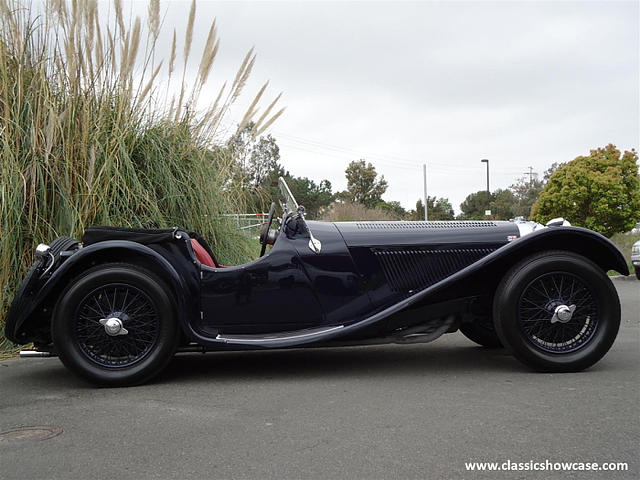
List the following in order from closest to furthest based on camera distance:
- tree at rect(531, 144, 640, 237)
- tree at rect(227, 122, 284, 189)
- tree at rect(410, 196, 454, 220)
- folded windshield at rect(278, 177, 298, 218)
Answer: folded windshield at rect(278, 177, 298, 218) → tree at rect(227, 122, 284, 189) → tree at rect(531, 144, 640, 237) → tree at rect(410, 196, 454, 220)

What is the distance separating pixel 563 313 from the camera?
3.76 meters

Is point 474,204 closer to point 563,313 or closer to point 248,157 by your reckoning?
point 248,157

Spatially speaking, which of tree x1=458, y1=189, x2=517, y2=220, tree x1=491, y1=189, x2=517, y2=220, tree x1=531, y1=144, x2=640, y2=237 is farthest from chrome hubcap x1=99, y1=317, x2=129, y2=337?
tree x1=458, y1=189, x2=517, y2=220

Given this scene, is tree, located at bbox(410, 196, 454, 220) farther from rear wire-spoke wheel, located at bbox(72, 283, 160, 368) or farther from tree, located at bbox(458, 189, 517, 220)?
rear wire-spoke wheel, located at bbox(72, 283, 160, 368)

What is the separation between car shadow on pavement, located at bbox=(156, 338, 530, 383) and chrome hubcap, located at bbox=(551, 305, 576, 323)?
1.42ft

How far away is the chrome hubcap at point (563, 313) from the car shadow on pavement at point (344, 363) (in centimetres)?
43

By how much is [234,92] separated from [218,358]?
2914 millimetres

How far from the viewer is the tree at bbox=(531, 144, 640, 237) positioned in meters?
16.6

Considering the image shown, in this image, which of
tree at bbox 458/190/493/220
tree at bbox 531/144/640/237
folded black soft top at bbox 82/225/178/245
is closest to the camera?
folded black soft top at bbox 82/225/178/245

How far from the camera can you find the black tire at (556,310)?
3.77 metres

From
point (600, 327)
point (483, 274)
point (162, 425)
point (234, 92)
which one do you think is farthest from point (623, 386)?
point (234, 92)

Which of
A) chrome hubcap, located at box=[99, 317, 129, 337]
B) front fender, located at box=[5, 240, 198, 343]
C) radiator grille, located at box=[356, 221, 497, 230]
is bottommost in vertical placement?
chrome hubcap, located at box=[99, 317, 129, 337]

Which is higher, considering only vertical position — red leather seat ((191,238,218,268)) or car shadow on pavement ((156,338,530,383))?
red leather seat ((191,238,218,268))

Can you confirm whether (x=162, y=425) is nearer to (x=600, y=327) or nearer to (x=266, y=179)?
(x=600, y=327)
